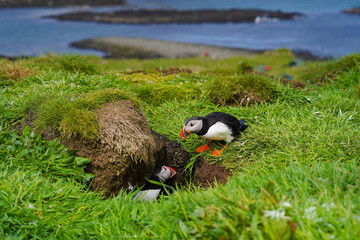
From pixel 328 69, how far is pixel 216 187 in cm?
628

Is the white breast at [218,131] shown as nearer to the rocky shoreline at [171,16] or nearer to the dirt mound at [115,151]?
the dirt mound at [115,151]

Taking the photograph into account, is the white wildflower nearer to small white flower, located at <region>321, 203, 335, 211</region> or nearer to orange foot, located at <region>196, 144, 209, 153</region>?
small white flower, located at <region>321, 203, 335, 211</region>

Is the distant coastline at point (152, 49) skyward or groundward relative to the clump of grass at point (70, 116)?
groundward

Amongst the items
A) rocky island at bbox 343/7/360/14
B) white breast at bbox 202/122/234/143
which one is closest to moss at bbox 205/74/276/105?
white breast at bbox 202/122/234/143

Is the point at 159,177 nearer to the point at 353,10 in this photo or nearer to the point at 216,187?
the point at 216,187

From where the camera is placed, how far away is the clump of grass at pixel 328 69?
25.0 ft

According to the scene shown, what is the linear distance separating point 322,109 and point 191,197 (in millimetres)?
3177

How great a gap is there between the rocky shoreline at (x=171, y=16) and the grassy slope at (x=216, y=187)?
31.1 metres

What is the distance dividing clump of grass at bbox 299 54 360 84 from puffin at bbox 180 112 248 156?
411cm

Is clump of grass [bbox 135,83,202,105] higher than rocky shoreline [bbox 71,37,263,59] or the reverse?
higher

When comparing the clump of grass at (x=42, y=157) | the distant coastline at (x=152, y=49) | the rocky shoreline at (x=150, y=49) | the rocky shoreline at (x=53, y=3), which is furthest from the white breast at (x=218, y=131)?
the rocky shoreline at (x=53, y=3)

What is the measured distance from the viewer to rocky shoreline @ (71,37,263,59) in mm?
25578

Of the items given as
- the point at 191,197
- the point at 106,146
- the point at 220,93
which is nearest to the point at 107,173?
the point at 106,146

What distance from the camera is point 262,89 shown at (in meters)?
5.36
